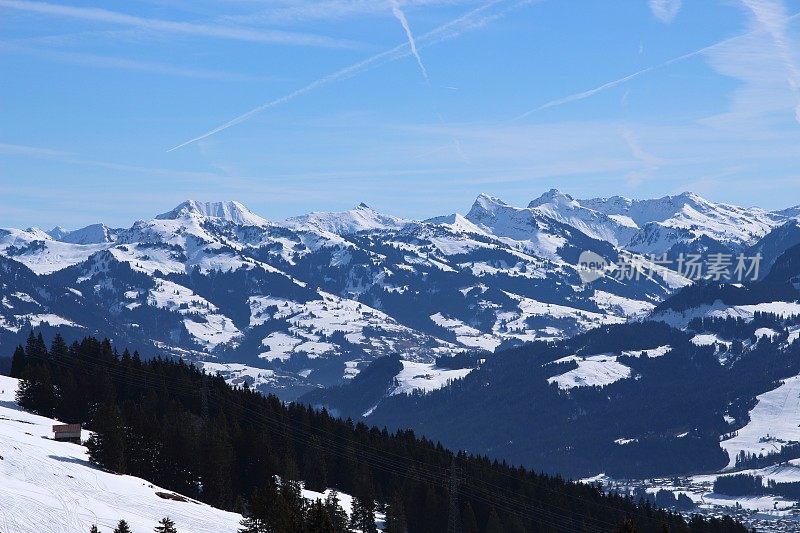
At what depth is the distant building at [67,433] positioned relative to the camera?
14725 centimetres

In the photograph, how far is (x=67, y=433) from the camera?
485 feet

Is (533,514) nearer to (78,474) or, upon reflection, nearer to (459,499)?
(459,499)

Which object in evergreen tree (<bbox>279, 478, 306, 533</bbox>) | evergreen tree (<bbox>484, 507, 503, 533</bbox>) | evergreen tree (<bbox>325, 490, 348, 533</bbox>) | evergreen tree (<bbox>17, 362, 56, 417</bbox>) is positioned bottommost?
evergreen tree (<bbox>484, 507, 503, 533</bbox>)

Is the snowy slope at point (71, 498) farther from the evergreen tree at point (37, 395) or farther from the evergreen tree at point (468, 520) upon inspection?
the evergreen tree at point (468, 520)

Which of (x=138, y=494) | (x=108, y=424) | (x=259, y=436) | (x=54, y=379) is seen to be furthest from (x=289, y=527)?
(x=54, y=379)

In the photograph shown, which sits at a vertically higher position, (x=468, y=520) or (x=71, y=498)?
(x=71, y=498)

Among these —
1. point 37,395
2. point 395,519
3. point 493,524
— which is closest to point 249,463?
point 395,519

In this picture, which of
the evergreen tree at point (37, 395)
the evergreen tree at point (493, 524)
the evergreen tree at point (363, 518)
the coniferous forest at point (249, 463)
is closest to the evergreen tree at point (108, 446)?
the coniferous forest at point (249, 463)

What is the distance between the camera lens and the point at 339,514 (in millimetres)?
132250

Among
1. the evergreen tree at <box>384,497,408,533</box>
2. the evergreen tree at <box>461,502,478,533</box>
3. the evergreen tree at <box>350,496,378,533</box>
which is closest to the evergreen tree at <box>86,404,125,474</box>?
the evergreen tree at <box>350,496,378,533</box>

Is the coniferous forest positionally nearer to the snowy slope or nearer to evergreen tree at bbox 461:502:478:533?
evergreen tree at bbox 461:502:478:533

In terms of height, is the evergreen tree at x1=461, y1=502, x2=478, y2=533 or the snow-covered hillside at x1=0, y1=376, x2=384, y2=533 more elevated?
the snow-covered hillside at x1=0, y1=376, x2=384, y2=533

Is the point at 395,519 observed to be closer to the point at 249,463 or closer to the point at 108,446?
the point at 249,463

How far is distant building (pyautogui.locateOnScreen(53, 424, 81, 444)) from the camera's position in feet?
483
